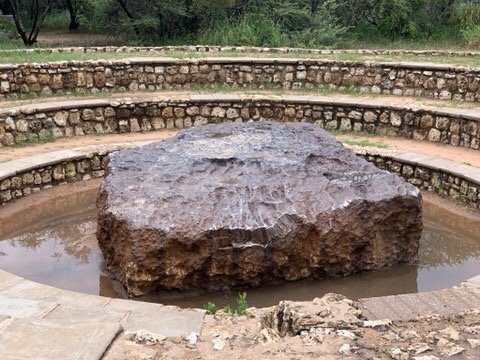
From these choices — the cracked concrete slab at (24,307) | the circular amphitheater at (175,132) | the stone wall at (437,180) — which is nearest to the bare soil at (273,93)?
the circular amphitheater at (175,132)

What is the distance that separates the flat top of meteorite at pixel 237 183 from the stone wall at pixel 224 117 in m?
3.43

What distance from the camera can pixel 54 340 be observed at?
9.78ft

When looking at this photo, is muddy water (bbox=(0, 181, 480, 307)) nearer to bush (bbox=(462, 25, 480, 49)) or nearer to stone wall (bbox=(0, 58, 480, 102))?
stone wall (bbox=(0, 58, 480, 102))

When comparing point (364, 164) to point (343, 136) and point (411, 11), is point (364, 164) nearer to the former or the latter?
point (343, 136)

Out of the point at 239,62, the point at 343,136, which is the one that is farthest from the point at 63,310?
the point at 239,62

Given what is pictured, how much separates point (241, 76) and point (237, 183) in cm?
654

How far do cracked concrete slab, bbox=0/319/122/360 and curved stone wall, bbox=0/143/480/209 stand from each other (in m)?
4.78

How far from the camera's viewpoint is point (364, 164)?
626 cm

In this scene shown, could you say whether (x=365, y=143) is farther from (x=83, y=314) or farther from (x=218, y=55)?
(x=83, y=314)

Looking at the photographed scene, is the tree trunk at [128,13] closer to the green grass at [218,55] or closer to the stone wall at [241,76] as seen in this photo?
the green grass at [218,55]

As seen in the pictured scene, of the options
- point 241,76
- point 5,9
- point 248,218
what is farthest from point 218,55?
point 5,9

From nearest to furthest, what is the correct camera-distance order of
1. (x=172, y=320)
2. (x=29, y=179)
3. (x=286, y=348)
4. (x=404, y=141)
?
(x=286, y=348) → (x=172, y=320) → (x=29, y=179) → (x=404, y=141)

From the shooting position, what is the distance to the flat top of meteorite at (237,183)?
5207mm

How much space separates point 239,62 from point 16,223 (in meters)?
6.03
